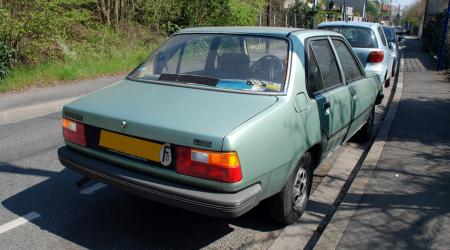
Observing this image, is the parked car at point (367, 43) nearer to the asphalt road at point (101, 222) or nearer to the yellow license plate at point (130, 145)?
the asphalt road at point (101, 222)

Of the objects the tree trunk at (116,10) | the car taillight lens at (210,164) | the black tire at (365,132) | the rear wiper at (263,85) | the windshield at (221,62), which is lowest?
the black tire at (365,132)

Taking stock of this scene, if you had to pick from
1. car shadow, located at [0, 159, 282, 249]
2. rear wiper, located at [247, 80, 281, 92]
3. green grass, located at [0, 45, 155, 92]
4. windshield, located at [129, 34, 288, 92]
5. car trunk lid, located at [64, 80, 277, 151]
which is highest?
windshield, located at [129, 34, 288, 92]

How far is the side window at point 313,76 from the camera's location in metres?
3.73

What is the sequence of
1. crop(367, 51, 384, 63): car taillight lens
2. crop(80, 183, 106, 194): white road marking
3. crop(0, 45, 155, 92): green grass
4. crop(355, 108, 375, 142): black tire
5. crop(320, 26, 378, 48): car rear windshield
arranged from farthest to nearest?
1. crop(0, 45, 155, 92): green grass
2. crop(320, 26, 378, 48): car rear windshield
3. crop(367, 51, 384, 63): car taillight lens
4. crop(355, 108, 375, 142): black tire
5. crop(80, 183, 106, 194): white road marking

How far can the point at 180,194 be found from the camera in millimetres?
2854

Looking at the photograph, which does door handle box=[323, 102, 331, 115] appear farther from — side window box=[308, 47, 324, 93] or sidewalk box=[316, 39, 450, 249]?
sidewalk box=[316, 39, 450, 249]

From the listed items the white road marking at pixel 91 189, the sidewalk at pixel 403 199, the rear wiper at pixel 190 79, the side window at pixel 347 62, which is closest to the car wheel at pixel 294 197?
the sidewalk at pixel 403 199

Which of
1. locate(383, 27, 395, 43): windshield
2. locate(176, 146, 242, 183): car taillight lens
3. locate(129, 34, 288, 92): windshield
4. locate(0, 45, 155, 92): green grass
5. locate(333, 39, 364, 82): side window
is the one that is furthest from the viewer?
locate(383, 27, 395, 43): windshield

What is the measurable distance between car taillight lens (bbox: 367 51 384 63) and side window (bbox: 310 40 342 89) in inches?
198

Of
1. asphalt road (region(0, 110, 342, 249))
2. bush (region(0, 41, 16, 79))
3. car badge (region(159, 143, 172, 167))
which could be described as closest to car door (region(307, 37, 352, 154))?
asphalt road (region(0, 110, 342, 249))

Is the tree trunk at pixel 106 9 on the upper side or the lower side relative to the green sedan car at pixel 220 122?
upper

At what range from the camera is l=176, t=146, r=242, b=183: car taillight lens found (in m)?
2.75

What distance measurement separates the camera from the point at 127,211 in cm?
396

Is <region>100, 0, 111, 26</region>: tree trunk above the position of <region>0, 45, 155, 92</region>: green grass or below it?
above
